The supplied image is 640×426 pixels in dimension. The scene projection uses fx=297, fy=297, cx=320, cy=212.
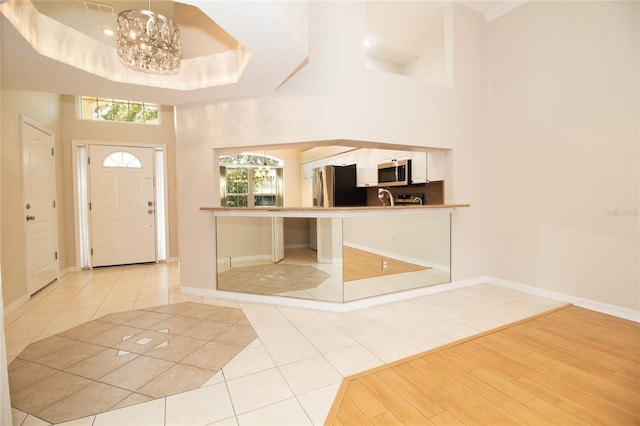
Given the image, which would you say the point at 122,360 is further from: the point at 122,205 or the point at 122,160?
the point at 122,160

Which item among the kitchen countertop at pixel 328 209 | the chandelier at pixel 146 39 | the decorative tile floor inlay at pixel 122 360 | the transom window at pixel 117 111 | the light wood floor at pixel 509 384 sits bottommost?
the light wood floor at pixel 509 384

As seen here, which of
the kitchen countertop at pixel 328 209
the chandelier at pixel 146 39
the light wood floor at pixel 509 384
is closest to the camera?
the light wood floor at pixel 509 384

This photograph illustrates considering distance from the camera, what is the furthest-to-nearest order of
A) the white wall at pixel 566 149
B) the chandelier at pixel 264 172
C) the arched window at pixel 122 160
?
the chandelier at pixel 264 172 < the arched window at pixel 122 160 < the white wall at pixel 566 149

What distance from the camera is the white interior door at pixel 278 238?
3.50 meters

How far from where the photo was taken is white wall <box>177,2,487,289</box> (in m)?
3.17

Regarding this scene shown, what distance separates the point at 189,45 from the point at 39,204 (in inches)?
119

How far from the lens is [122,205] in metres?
5.40

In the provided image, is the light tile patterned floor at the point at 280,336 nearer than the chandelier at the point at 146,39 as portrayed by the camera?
Yes

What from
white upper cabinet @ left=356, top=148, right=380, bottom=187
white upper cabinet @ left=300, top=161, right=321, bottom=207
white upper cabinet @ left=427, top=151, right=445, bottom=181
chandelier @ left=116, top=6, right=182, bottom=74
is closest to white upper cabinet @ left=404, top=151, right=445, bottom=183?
white upper cabinet @ left=427, top=151, right=445, bottom=181

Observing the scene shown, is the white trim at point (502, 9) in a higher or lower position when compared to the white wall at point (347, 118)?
higher

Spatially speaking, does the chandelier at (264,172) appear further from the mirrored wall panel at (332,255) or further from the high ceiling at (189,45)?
the mirrored wall panel at (332,255)

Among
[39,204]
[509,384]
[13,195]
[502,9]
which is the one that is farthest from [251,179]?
[509,384]

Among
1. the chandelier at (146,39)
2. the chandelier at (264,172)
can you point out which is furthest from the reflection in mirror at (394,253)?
the chandelier at (264,172)

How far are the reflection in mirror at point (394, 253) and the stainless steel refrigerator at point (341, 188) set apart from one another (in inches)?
97.5
